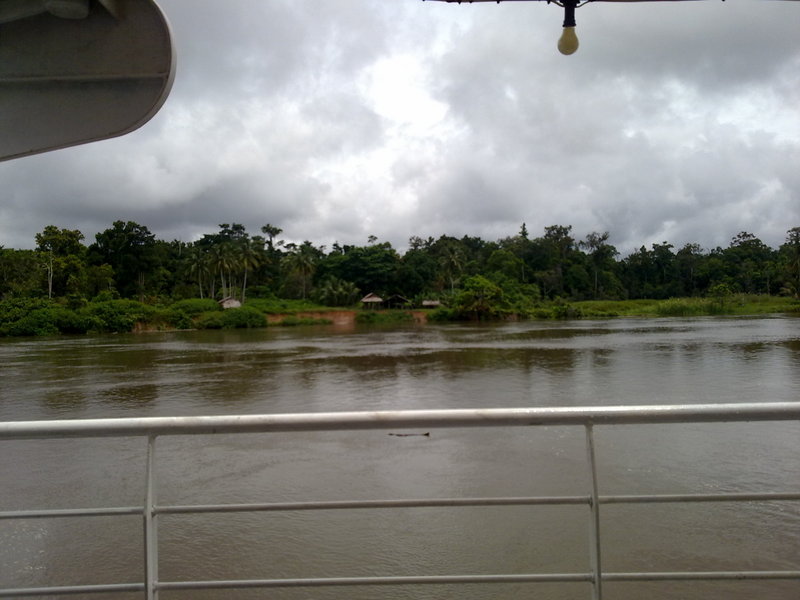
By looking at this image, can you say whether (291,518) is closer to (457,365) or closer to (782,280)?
(457,365)

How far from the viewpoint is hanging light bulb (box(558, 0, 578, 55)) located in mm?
2174

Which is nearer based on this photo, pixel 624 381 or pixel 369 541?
pixel 369 541

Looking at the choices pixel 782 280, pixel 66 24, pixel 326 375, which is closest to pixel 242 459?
pixel 66 24

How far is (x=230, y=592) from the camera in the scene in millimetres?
3672

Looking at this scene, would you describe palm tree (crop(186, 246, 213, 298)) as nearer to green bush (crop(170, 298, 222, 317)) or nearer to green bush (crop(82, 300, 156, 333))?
green bush (crop(170, 298, 222, 317))

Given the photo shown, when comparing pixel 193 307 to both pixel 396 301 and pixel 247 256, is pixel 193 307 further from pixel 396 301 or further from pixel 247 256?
pixel 396 301

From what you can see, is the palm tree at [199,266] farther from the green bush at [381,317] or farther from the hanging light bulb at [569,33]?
the hanging light bulb at [569,33]

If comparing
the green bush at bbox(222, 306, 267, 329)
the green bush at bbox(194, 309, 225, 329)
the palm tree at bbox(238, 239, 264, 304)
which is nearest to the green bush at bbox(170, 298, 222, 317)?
the green bush at bbox(194, 309, 225, 329)

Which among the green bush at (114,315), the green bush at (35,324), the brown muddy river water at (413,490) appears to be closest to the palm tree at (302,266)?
the green bush at (114,315)

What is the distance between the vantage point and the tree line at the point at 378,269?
4462cm

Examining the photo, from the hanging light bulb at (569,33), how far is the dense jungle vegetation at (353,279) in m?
42.1

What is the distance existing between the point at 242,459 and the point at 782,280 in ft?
212

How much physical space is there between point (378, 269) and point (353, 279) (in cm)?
318

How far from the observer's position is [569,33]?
2.23 m
